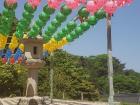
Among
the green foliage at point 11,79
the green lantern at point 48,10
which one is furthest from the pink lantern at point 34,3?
the green foliage at point 11,79

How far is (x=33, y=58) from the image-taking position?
61.9 ft

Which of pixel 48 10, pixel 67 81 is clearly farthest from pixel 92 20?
pixel 67 81

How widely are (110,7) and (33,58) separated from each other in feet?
21.7

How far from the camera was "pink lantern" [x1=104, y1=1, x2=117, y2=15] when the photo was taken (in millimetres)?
13078

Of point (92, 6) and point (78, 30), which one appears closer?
point (92, 6)

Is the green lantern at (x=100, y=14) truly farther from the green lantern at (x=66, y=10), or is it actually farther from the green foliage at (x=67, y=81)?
the green foliage at (x=67, y=81)

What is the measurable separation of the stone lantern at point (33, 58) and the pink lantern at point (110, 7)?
6.01m

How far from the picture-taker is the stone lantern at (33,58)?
18.7 m

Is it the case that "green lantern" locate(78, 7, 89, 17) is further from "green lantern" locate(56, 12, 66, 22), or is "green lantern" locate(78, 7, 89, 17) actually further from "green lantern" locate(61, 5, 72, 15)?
"green lantern" locate(56, 12, 66, 22)

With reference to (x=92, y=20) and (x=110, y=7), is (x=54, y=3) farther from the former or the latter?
(x=110, y=7)

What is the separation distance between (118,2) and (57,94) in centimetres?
2291

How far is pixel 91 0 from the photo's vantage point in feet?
47.0

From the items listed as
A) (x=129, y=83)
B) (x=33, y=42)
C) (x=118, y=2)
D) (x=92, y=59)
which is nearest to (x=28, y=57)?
(x=33, y=42)

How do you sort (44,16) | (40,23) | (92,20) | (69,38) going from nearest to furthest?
1. (44,16)
2. (92,20)
3. (40,23)
4. (69,38)
